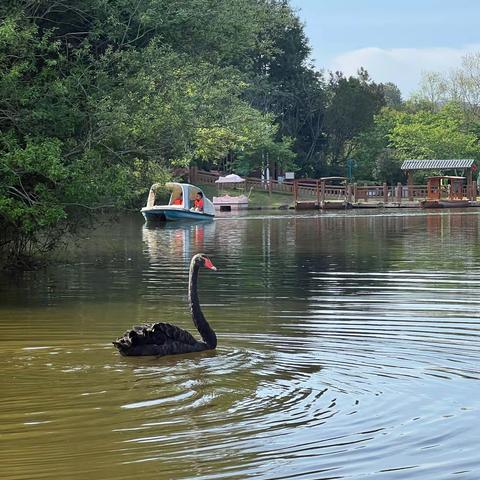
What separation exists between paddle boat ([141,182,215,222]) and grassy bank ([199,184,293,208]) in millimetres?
15682

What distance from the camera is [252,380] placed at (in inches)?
421

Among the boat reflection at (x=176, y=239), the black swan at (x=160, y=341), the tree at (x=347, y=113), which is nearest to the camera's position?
the black swan at (x=160, y=341)

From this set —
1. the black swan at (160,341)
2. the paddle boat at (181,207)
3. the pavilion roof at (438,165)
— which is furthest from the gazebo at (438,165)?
the black swan at (160,341)

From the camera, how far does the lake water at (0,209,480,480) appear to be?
25.8ft

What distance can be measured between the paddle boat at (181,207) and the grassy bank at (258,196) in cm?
1568

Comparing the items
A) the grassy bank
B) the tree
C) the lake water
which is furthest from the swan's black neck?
the tree

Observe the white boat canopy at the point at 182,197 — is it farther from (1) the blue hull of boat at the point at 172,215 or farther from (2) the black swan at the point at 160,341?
(2) the black swan at the point at 160,341

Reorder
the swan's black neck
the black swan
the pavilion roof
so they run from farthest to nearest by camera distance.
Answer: the pavilion roof, the swan's black neck, the black swan

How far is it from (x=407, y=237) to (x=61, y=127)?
18.0 meters

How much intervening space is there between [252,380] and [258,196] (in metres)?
69.5

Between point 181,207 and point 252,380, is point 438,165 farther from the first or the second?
point 252,380

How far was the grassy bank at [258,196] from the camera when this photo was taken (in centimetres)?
7538

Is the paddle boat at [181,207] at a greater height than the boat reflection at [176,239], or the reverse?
the paddle boat at [181,207]

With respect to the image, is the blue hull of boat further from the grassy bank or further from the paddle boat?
the grassy bank
